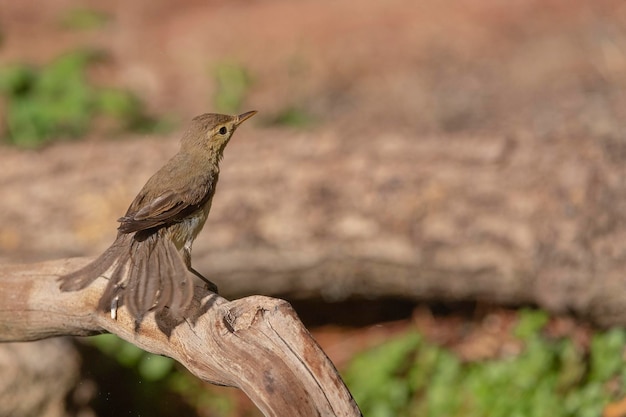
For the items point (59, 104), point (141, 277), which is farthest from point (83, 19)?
point (141, 277)

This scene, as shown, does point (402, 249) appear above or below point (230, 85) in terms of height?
below

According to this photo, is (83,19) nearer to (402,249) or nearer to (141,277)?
(402,249)

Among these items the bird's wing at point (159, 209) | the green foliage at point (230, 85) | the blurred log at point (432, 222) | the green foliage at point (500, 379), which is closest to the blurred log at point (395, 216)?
the blurred log at point (432, 222)

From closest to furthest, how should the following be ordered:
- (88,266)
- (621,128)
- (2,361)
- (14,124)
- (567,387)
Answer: (88,266), (2,361), (567,387), (621,128), (14,124)

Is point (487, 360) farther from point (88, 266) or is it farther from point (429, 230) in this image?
point (88, 266)

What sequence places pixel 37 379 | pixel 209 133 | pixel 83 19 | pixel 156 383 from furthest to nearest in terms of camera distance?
pixel 83 19 → pixel 156 383 → pixel 37 379 → pixel 209 133

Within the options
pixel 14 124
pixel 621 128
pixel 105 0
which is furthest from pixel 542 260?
pixel 105 0

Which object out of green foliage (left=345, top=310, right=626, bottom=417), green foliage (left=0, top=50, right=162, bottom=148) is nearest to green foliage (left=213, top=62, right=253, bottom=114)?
green foliage (left=0, top=50, right=162, bottom=148)
